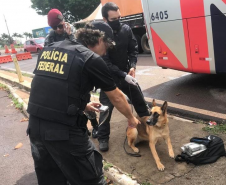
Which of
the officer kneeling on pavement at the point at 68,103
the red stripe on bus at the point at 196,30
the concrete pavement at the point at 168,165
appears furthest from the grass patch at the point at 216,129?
the officer kneeling on pavement at the point at 68,103

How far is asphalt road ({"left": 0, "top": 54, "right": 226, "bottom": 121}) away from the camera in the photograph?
4.82 m

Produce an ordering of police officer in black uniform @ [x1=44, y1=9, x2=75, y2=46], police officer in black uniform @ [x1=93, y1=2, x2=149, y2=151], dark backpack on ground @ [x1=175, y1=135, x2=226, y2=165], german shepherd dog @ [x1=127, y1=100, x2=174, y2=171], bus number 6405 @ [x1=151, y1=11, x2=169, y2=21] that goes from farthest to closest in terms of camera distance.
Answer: bus number 6405 @ [x1=151, y1=11, x2=169, y2=21], police officer in black uniform @ [x1=44, y1=9, x2=75, y2=46], police officer in black uniform @ [x1=93, y1=2, x2=149, y2=151], german shepherd dog @ [x1=127, y1=100, x2=174, y2=171], dark backpack on ground @ [x1=175, y1=135, x2=226, y2=165]

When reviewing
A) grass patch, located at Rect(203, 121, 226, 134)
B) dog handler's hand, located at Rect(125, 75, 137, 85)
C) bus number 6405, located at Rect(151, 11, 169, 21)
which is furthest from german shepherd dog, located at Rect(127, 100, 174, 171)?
bus number 6405, located at Rect(151, 11, 169, 21)

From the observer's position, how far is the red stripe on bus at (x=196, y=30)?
15.1 feet

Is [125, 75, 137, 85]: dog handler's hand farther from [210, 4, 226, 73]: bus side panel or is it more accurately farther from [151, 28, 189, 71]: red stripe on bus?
[151, 28, 189, 71]: red stripe on bus

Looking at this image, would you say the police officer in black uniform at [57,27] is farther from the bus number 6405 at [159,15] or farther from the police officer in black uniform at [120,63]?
the bus number 6405 at [159,15]

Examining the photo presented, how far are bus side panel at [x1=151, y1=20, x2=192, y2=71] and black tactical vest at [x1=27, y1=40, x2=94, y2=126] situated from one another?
372cm

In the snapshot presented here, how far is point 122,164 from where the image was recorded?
10.2ft

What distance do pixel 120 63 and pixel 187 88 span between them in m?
2.99

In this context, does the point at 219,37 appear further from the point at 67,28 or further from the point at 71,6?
the point at 71,6

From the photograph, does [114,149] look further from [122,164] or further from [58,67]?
[58,67]

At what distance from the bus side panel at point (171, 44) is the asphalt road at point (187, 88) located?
A: 61 cm

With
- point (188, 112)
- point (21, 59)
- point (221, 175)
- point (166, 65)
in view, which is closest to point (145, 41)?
point (166, 65)

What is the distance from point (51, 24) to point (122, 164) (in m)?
Result: 2.30
